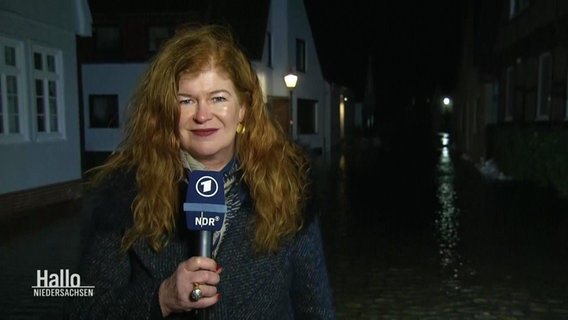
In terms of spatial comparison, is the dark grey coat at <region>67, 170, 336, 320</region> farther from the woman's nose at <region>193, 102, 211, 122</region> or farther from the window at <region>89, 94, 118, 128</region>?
the window at <region>89, 94, 118, 128</region>

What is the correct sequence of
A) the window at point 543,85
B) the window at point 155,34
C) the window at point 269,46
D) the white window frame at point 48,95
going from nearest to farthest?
the white window frame at point 48,95
the window at point 543,85
the window at point 155,34
the window at point 269,46

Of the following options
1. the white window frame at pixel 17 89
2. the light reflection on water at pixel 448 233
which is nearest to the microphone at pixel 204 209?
the light reflection on water at pixel 448 233

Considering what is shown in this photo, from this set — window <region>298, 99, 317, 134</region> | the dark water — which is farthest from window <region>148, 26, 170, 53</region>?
the dark water

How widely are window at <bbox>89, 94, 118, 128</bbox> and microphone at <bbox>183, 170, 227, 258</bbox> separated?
22289 millimetres

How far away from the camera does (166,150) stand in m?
1.87

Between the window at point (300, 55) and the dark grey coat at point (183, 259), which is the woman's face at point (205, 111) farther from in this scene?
the window at point (300, 55)

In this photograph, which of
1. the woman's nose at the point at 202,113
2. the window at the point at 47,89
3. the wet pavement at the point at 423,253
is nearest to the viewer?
the woman's nose at the point at 202,113

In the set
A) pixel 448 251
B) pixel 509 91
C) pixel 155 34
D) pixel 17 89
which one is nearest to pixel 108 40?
pixel 155 34

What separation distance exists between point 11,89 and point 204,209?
31.8 ft

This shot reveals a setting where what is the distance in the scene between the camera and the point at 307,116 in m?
27.8

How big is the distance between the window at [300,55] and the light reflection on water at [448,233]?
12.8 meters

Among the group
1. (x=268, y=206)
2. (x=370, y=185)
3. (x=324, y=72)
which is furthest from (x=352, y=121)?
(x=268, y=206)

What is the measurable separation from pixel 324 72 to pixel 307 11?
3.61 metres

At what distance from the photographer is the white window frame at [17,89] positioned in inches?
370
